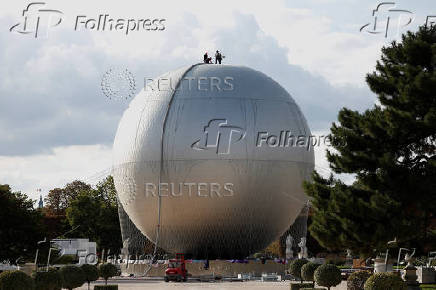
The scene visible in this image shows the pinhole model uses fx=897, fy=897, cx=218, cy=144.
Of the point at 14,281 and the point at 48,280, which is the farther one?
the point at 48,280

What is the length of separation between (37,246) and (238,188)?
14533 millimetres

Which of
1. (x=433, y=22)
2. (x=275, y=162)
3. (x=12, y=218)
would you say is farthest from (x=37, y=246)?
(x=433, y=22)

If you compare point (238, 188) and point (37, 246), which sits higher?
point (238, 188)

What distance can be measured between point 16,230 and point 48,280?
1797cm

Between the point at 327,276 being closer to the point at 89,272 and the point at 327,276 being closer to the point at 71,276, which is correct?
the point at 71,276

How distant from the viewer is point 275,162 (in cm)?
6216

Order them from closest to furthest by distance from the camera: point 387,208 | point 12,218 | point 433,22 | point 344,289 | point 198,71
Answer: point 387,208 → point 433,22 → point 344,289 → point 12,218 → point 198,71

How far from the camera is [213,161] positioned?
60.2 meters

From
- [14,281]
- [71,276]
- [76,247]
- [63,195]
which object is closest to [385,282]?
[14,281]

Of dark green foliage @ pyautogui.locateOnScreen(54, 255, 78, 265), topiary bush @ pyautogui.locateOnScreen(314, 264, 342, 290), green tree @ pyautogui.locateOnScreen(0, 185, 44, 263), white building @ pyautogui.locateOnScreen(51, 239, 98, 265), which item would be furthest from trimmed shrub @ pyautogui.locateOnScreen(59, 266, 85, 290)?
white building @ pyautogui.locateOnScreen(51, 239, 98, 265)

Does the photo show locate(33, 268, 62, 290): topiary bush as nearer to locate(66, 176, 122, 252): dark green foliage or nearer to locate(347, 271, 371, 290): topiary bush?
locate(347, 271, 371, 290): topiary bush

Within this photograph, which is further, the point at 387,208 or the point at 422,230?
the point at 422,230

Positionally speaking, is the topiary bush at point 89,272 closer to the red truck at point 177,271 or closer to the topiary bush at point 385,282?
the red truck at point 177,271

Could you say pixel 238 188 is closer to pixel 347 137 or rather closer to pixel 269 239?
pixel 269 239
